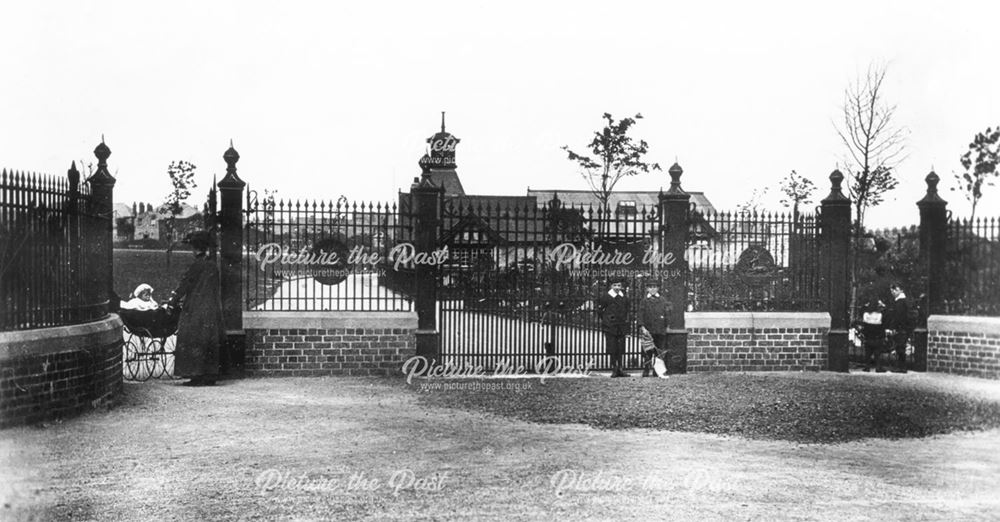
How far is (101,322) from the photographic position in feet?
32.5

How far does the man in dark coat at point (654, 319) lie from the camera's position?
12.9 meters

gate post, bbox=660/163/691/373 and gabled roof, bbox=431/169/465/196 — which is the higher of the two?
gabled roof, bbox=431/169/465/196

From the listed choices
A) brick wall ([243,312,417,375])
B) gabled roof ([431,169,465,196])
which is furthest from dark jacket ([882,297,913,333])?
gabled roof ([431,169,465,196])

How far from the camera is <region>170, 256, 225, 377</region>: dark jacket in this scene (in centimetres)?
1141

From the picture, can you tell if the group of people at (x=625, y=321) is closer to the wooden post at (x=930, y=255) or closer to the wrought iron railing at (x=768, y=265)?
the wrought iron railing at (x=768, y=265)

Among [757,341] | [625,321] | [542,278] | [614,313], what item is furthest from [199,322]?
[757,341]

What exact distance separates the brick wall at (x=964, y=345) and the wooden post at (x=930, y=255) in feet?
0.43

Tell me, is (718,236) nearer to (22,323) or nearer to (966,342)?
(966,342)

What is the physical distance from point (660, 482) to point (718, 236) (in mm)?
7263

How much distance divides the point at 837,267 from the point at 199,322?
9284 mm

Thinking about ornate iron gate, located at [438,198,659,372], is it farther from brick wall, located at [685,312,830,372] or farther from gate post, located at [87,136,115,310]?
gate post, located at [87,136,115,310]

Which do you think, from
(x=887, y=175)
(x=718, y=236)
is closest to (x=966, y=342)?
(x=718, y=236)

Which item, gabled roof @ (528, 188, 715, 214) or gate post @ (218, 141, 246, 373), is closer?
gate post @ (218, 141, 246, 373)

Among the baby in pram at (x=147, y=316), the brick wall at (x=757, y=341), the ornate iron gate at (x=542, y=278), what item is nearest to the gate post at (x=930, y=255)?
the brick wall at (x=757, y=341)
